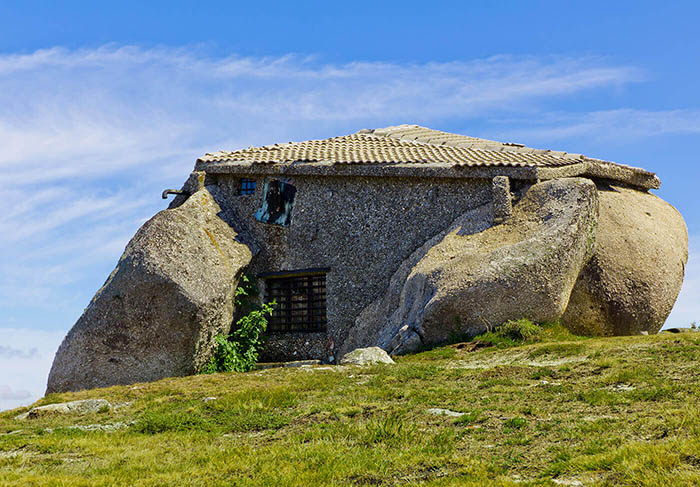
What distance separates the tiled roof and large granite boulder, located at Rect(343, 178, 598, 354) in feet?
4.68

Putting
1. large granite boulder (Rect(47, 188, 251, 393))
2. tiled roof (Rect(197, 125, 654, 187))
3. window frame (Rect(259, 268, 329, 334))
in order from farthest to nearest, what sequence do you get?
window frame (Rect(259, 268, 329, 334))
tiled roof (Rect(197, 125, 654, 187))
large granite boulder (Rect(47, 188, 251, 393))

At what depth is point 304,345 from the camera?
65.7ft

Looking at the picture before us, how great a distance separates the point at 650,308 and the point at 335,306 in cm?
782

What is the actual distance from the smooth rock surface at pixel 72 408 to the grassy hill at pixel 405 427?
0.26 meters

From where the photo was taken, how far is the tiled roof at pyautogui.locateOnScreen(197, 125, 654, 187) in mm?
19375

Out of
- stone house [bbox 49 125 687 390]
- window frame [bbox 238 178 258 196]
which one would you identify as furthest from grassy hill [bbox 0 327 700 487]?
window frame [bbox 238 178 258 196]

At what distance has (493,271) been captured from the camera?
16422 millimetres

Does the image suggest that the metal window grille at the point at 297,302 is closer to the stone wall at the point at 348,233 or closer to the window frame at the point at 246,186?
the stone wall at the point at 348,233

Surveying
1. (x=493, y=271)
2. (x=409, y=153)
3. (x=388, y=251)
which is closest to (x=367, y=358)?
(x=493, y=271)

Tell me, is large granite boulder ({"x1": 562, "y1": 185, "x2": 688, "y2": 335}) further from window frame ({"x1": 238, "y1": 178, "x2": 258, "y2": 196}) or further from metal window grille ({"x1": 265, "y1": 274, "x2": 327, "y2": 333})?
window frame ({"x1": 238, "y1": 178, "x2": 258, "y2": 196})

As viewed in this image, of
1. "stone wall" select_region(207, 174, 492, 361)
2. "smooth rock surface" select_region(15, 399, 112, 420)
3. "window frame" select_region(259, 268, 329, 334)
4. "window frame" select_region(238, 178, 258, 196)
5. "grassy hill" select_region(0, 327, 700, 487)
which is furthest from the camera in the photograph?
"window frame" select_region(238, 178, 258, 196)

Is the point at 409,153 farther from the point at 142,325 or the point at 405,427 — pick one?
the point at 405,427

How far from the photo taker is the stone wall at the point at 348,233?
62.8ft

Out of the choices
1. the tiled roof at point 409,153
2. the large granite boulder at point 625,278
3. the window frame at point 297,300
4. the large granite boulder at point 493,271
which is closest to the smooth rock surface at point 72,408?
the large granite boulder at point 493,271
